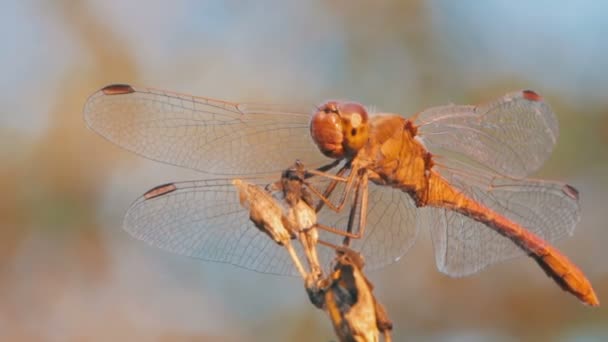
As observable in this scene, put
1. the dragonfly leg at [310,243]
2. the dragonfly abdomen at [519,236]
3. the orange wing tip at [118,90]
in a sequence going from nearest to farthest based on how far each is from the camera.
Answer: the dragonfly leg at [310,243], the orange wing tip at [118,90], the dragonfly abdomen at [519,236]

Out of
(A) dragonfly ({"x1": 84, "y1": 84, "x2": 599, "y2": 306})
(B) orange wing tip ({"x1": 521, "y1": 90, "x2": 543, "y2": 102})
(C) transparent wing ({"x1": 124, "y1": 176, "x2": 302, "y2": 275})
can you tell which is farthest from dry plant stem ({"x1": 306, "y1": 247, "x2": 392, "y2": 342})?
(B) orange wing tip ({"x1": 521, "y1": 90, "x2": 543, "y2": 102})

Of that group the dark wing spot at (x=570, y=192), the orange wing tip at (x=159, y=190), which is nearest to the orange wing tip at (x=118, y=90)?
the orange wing tip at (x=159, y=190)

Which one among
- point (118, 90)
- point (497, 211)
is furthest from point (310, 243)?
point (497, 211)

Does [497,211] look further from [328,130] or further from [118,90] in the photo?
[118,90]

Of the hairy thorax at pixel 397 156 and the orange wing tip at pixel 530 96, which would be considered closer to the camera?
the hairy thorax at pixel 397 156

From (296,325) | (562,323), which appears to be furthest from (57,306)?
(562,323)

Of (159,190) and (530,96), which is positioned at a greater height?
(530,96)

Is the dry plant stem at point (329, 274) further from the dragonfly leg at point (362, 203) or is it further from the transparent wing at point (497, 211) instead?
the transparent wing at point (497, 211)
